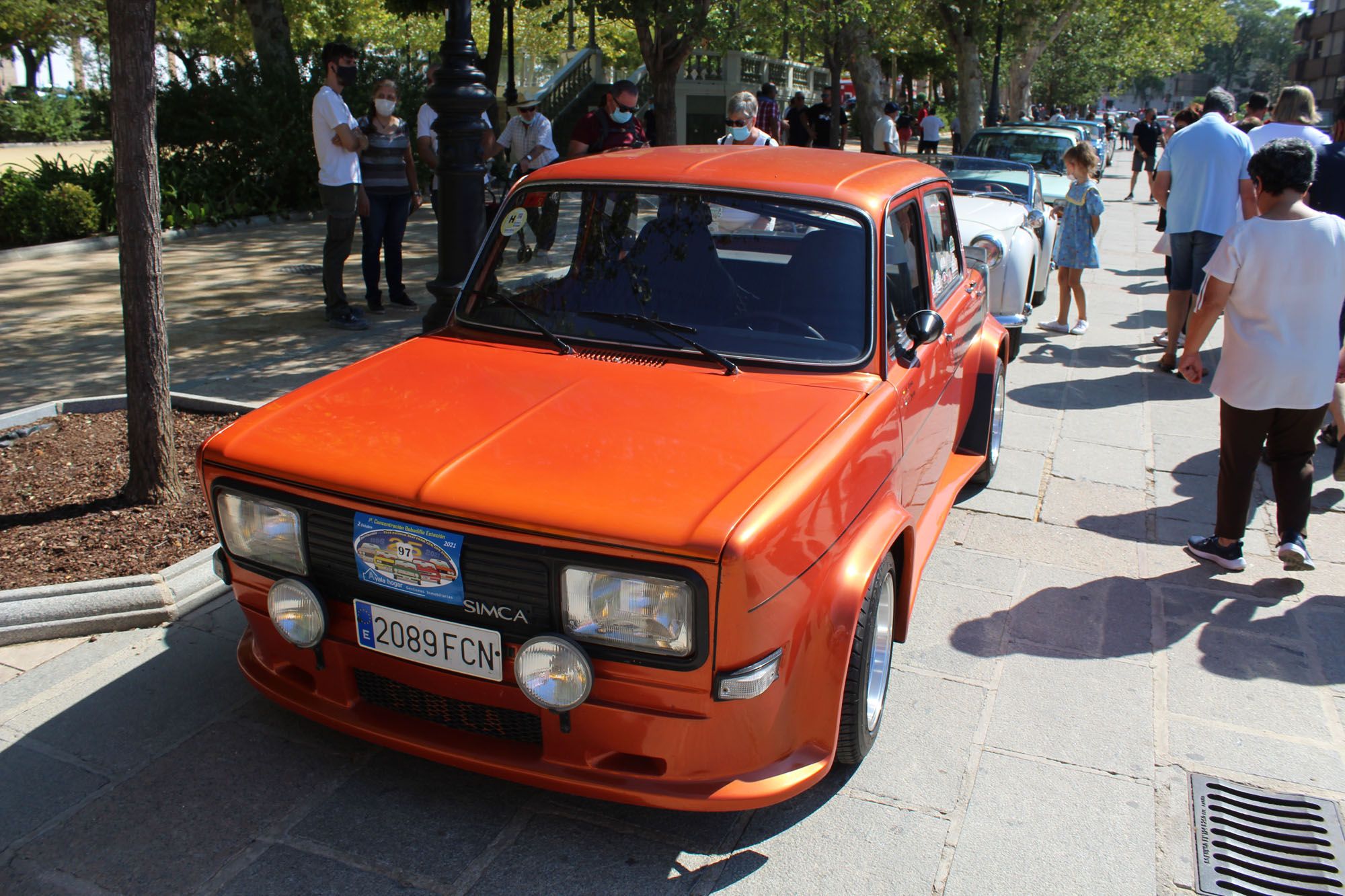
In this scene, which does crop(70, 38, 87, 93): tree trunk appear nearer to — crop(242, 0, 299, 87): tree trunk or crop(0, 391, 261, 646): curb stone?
crop(242, 0, 299, 87): tree trunk

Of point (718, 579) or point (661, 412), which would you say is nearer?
point (718, 579)

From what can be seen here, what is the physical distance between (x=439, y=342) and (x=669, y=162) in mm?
1152

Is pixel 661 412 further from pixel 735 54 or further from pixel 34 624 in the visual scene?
pixel 735 54

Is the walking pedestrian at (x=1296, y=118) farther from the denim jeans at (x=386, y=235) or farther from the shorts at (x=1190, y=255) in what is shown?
the denim jeans at (x=386, y=235)

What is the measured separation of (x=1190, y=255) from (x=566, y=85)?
79.0 feet

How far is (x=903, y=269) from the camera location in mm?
4078

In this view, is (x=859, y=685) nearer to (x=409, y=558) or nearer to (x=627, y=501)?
(x=627, y=501)

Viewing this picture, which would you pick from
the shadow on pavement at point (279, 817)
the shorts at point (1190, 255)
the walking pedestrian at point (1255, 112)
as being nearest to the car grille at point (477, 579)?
the shadow on pavement at point (279, 817)

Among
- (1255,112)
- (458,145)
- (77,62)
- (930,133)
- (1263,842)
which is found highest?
(77,62)

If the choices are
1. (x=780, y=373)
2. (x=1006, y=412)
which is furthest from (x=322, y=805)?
(x=1006, y=412)

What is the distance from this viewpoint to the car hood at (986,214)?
876 centimetres

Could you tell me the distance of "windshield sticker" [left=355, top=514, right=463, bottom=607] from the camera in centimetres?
275

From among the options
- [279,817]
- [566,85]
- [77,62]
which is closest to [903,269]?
[279,817]

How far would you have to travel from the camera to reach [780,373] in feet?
11.6
